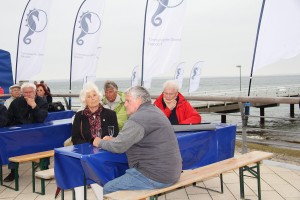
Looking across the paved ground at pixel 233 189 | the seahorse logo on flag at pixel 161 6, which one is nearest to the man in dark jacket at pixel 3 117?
the paved ground at pixel 233 189

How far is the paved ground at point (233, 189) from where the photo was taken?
12.8ft

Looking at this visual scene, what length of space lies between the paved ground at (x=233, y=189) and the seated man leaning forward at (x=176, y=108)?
2.92 ft

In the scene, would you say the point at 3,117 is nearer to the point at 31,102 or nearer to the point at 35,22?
the point at 31,102

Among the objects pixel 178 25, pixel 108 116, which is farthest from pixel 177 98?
pixel 178 25

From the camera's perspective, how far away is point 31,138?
4.38m

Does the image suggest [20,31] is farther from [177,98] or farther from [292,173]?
[292,173]

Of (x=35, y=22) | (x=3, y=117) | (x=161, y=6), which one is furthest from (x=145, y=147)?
(x=35, y=22)

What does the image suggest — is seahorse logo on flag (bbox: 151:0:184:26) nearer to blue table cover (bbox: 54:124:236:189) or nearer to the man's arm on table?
blue table cover (bbox: 54:124:236:189)

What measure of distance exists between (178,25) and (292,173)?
4.15 m

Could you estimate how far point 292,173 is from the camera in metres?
4.63

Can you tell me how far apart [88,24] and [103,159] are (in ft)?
24.3

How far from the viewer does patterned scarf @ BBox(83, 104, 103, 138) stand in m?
3.55

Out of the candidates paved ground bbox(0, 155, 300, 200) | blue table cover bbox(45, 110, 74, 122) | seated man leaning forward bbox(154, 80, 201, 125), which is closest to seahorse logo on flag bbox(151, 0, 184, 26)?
blue table cover bbox(45, 110, 74, 122)

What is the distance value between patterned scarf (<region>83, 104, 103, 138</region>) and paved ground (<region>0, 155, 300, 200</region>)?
0.93 meters
